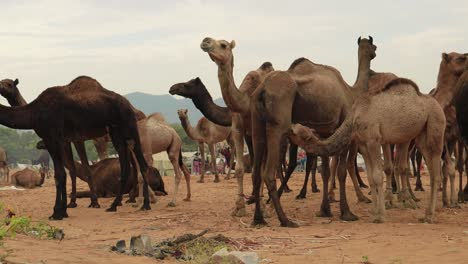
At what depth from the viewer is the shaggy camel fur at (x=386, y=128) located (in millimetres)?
9734

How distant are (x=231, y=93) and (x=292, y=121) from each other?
980 millimetres

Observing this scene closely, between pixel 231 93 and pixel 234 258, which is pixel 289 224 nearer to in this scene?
pixel 231 93

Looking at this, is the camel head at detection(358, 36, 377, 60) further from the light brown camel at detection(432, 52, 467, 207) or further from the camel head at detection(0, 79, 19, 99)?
the camel head at detection(0, 79, 19, 99)

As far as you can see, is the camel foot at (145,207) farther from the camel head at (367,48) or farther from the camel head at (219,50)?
the camel head at (367,48)

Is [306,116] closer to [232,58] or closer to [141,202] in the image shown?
[232,58]

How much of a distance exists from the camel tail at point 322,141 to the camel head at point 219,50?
1.39 meters

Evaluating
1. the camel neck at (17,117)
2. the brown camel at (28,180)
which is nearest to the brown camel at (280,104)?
the camel neck at (17,117)

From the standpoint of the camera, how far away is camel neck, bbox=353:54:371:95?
11.8m

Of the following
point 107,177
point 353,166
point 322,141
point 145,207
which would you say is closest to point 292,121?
point 322,141

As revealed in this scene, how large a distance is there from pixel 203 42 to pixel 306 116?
1956mm

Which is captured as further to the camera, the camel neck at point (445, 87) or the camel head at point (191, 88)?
the camel neck at point (445, 87)

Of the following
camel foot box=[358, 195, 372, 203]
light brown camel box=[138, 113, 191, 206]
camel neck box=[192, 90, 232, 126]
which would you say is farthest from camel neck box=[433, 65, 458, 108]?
light brown camel box=[138, 113, 191, 206]

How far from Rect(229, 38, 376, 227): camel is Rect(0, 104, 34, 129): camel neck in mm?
3929

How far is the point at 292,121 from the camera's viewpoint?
10.4m
